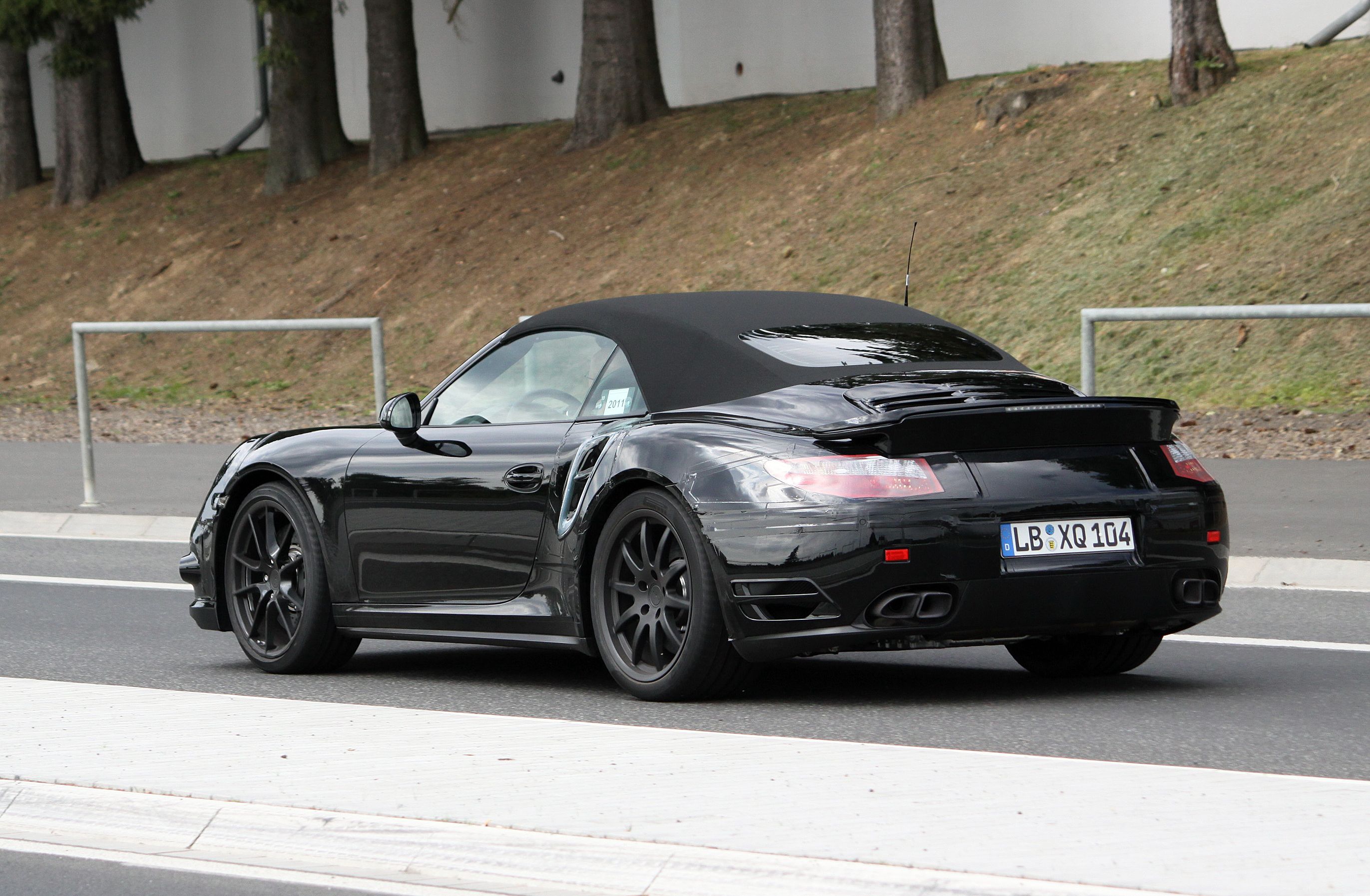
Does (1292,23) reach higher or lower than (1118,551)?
higher

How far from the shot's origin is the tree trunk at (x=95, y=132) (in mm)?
35406

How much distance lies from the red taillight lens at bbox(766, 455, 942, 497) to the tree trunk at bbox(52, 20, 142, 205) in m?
30.5

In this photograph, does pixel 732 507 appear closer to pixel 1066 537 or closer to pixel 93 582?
pixel 1066 537

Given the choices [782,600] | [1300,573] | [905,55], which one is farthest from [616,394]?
[905,55]

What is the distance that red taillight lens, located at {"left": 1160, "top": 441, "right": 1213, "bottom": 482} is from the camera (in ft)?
22.2

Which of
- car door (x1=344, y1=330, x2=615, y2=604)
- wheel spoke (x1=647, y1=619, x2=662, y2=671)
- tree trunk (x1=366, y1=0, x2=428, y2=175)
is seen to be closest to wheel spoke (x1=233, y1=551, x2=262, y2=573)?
car door (x1=344, y1=330, x2=615, y2=604)

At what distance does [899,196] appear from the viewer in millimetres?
23312

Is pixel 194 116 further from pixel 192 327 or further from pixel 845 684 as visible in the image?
pixel 845 684

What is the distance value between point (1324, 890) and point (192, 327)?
37.9ft

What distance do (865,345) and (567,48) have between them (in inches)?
1040

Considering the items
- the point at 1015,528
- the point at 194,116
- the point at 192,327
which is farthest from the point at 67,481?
the point at 194,116

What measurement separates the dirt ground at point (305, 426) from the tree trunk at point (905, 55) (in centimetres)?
760

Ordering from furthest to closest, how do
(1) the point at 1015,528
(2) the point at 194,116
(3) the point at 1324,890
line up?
(2) the point at 194,116 → (1) the point at 1015,528 → (3) the point at 1324,890

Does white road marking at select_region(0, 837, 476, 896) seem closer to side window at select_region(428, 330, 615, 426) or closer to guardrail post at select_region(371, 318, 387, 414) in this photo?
side window at select_region(428, 330, 615, 426)
